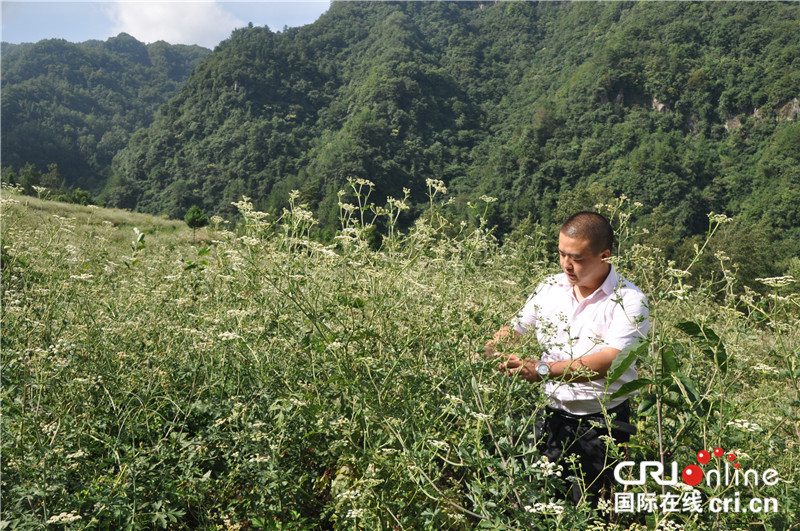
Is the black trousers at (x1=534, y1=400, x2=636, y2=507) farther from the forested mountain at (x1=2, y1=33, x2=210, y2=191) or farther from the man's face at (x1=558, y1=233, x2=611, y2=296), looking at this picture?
the forested mountain at (x1=2, y1=33, x2=210, y2=191)

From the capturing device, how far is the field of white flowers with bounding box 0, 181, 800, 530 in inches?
78.3

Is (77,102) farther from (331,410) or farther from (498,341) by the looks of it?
Answer: (498,341)

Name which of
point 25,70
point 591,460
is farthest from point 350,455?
point 25,70

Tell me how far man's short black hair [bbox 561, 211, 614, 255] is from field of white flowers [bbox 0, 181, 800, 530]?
0.23m

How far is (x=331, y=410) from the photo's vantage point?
262 cm

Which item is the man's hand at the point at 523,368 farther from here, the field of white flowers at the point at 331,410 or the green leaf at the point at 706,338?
the green leaf at the point at 706,338

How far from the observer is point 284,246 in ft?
11.1

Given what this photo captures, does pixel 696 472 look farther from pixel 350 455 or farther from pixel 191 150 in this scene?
pixel 191 150

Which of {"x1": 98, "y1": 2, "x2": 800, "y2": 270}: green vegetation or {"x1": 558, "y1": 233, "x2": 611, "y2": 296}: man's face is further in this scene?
{"x1": 98, "y1": 2, "x2": 800, "y2": 270}: green vegetation

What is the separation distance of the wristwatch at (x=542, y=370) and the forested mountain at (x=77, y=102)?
3658 inches

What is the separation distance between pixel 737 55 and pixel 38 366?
11932cm

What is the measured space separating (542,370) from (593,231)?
37.1 inches

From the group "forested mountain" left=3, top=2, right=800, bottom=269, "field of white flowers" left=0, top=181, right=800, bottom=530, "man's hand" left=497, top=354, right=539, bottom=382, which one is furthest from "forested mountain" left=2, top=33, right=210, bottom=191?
"man's hand" left=497, top=354, right=539, bottom=382

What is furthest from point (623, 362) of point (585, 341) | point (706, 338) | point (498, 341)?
point (585, 341)
